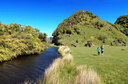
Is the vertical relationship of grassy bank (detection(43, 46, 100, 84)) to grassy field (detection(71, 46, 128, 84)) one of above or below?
above

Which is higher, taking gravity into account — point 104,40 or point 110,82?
point 104,40

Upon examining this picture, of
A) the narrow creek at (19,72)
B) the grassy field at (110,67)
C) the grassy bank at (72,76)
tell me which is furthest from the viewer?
the narrow creek at (19,72)

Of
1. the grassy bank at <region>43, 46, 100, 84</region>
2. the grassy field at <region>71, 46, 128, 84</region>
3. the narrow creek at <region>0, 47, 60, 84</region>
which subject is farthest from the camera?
the narrow creek at <region>0, 47, 60, 84</region>

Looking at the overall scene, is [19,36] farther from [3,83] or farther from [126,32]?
[126,32]

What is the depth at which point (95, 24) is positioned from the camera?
116375 mm

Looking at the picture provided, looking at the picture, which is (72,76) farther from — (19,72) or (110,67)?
(19,72)

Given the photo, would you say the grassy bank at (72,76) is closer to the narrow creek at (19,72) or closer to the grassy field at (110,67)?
the grassy field at (110,67)

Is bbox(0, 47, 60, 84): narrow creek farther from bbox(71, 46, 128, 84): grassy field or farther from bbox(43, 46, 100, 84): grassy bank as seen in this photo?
bbox(71, 46, 128, 84): grassy field

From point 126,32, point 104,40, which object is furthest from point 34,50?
point 126,32

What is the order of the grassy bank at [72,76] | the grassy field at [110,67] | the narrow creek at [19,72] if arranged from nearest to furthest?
1. the grassy bank at [72,76]
2. the grassy field at [110,67]
3. the narrow creek at [19,72]

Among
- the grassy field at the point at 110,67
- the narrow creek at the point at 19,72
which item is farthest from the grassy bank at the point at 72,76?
the narrow creek at the point at 19,72

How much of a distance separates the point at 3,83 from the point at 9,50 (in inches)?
409

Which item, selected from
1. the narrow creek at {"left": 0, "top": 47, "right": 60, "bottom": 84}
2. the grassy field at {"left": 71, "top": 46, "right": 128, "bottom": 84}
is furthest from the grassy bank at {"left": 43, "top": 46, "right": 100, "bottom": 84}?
the narrow creek at {"left": 0, "top": 47, "right": 60, "bottom": 84}

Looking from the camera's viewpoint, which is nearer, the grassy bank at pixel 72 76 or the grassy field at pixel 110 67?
the grassy bank at pixel 72 76
